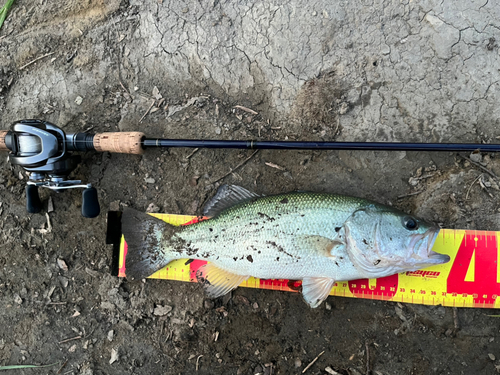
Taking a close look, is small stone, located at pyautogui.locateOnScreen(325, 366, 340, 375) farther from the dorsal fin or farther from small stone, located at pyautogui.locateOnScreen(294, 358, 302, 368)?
the dorsal fin

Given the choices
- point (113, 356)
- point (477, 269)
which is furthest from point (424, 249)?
point (113, 356)

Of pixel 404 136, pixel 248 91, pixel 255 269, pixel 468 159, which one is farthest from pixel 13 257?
pixel 468 159

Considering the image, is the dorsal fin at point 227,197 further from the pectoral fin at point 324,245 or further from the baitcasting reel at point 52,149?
the baitcasting reel at point 52,149

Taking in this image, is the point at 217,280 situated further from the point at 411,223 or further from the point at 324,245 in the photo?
the point at 411,223

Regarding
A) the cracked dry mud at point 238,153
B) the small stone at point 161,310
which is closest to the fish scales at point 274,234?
the cracked dry mud at point 238,153

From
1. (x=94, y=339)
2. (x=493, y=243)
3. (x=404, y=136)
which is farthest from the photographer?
(x=94, y=339)

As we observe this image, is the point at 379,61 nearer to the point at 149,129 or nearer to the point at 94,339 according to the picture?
the point at 149,129

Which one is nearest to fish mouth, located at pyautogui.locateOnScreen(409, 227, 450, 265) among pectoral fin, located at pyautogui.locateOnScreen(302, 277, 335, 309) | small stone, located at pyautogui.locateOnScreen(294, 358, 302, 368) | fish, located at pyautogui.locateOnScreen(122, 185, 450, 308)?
fish, located at pyautogui.locateOnScreen(122, 185, 450, 308)
